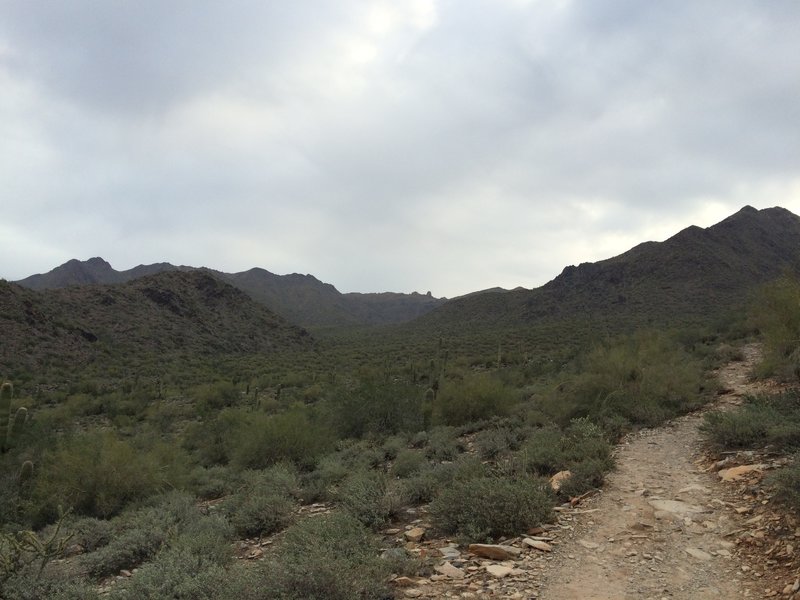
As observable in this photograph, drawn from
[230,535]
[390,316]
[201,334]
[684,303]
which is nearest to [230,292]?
[201,334]

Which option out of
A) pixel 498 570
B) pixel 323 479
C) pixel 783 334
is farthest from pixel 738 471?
pixel 783 334

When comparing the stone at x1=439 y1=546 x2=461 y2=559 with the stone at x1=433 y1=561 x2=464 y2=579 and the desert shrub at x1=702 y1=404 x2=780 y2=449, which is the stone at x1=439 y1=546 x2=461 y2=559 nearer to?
the stone at x1=433 y1=561 x2=464 y2=579

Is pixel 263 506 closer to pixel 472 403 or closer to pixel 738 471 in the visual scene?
pixel 738 471

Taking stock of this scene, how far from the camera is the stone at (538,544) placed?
5664 mm

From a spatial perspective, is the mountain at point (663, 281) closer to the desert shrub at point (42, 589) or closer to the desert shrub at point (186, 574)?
the desert shrub at point (186, 574)

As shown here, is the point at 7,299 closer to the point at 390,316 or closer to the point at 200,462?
the point at 200,462

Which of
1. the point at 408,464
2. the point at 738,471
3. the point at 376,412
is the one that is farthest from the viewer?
the point at 376,412

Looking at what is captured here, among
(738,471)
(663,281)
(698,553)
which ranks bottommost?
(698,553)

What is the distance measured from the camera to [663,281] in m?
61.4

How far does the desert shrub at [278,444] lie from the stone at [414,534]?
5.55 meters

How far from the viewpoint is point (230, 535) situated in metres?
7.23

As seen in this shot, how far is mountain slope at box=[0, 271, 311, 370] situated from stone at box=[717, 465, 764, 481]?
129 ft

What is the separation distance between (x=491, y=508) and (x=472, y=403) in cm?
864

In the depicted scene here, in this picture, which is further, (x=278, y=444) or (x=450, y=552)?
(x=278, y=444)
